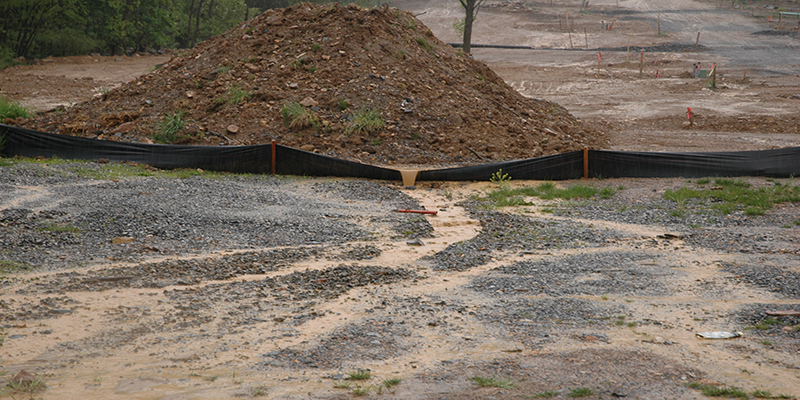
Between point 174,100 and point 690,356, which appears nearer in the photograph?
point 690,356

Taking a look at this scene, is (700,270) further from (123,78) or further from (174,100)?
(123,78)

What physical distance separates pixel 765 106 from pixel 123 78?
1009 inches

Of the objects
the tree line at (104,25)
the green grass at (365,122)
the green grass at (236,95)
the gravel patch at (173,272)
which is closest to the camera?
the gravel patch at (173,272)

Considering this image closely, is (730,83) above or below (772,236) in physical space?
above

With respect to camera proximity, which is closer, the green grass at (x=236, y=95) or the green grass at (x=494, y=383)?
the green grass at (x=494, y=383)

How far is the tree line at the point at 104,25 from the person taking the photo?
28203 millimetres

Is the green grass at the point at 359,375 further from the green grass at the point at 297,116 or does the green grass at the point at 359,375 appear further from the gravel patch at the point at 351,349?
the green grass at the point at 297,116

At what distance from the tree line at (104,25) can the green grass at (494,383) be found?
2869 centimetres

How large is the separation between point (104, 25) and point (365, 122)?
1024 inches

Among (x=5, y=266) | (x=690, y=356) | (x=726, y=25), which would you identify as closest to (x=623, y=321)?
(x=690, y=356)

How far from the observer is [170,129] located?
45.8ft

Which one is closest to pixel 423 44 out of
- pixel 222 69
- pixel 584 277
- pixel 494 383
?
pixel 222 69

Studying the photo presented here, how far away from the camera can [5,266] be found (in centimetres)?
661

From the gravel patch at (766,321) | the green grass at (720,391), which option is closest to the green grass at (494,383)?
the green grass at (720,391)
